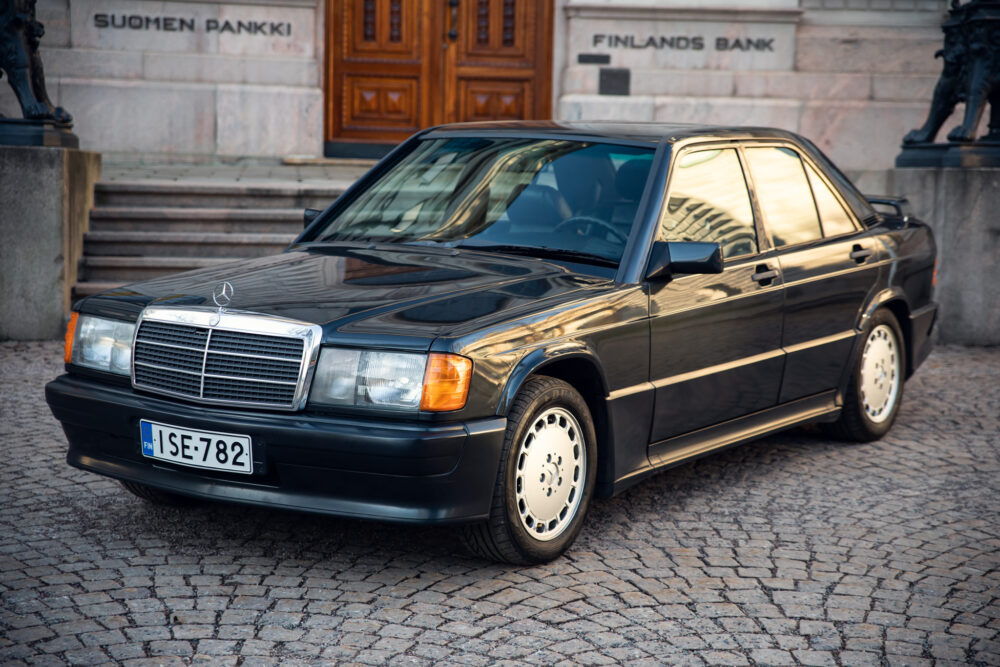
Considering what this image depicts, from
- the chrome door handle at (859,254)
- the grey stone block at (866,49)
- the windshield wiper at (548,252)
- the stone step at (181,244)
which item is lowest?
the stone step at (181,244)

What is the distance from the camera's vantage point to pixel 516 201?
196 inches

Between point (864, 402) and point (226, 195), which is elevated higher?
point (226, 195)

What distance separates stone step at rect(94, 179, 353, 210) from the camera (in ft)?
33.3

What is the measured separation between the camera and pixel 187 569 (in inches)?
Answer: 164

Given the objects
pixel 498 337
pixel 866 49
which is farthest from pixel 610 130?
pixel 866 49

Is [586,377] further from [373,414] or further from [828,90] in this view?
[828,90]

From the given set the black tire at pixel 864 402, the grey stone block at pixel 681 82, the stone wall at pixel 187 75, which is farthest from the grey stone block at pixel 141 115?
the black tire at pixel 864 402

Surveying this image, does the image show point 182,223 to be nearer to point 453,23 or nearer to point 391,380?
point 453,23

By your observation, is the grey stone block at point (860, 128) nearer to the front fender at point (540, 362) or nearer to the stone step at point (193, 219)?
the stone step at point (193, 219)

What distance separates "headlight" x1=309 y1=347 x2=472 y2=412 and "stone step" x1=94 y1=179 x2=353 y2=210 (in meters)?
6.47

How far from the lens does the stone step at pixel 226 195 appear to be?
10.1m

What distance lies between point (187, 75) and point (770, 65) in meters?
6.78

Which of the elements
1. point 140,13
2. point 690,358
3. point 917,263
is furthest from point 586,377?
point 140,13

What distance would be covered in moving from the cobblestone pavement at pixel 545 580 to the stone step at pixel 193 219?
14.3ft
